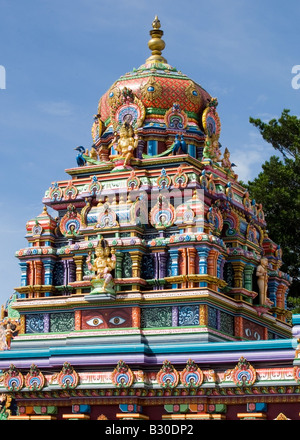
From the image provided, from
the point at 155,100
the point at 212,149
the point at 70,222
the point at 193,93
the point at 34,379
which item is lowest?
the point at 34,379

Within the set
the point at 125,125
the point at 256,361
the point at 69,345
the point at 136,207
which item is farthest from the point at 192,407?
the point at 125,125

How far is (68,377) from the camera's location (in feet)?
91.2

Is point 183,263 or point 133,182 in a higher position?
point 133,182

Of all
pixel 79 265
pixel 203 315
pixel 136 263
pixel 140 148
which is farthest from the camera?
pixel 140 148

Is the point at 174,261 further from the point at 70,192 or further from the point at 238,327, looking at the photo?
the point at 70,192

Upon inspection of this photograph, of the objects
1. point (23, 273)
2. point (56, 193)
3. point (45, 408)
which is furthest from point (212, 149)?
point (45, 408)

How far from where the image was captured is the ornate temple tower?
93.0 feet

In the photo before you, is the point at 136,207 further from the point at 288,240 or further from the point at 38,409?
the point at 288,240

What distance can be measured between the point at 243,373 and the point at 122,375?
10.7 feet

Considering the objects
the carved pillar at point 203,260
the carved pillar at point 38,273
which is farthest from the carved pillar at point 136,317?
the carved pillar at point 38,273

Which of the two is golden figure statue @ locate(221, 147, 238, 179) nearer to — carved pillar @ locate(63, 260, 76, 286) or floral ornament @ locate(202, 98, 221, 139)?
floral ornament @ locate(202, 98, 221, 139)

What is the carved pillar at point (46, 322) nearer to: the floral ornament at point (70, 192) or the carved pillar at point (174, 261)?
the floral ornament at point (70, 192)

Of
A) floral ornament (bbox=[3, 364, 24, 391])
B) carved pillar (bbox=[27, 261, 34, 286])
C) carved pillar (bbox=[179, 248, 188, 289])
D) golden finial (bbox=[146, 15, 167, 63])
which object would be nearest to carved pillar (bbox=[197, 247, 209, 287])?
carved pillar (bbox=[179, 248, 188, 289])
